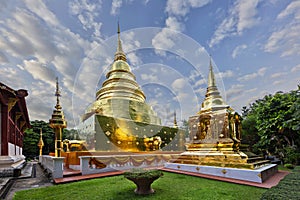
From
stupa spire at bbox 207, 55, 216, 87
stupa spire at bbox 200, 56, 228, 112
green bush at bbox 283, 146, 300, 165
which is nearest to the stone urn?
stupa spire at bbox 200, 56, 228, 112

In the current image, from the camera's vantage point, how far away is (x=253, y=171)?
6.32m

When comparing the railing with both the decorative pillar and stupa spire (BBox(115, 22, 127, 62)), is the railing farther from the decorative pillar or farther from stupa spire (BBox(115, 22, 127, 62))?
stupa spire (BBox(115, 22, 127, 62))

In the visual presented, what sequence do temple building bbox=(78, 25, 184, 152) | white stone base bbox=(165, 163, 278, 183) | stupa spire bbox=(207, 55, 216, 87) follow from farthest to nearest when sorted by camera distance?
stupa spire bbox=(207, 55, 216, 87) → temple building bbox=(78, 25, 184, 152) → white stone base bbox=(165, 163, 278, 183)

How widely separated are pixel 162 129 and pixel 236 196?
11.8 m

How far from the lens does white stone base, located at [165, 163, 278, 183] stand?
6.24m

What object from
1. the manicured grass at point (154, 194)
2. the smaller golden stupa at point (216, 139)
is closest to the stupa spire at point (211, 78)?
the smaller golden stupa at point (216, 139)

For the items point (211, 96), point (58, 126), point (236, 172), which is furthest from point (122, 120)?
point (236, 172)

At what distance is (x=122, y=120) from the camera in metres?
13.1

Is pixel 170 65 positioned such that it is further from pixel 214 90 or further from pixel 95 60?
pixel 95 60

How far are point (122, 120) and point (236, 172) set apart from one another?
8.41 meters

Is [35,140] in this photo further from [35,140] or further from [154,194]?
[154,194]

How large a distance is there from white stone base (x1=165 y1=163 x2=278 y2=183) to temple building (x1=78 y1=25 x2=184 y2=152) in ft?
16.2

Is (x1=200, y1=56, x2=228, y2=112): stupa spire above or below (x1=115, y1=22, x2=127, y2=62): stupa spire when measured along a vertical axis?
Answer: below

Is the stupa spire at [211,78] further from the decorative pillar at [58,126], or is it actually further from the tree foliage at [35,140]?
the tree foliage at [35,140]
